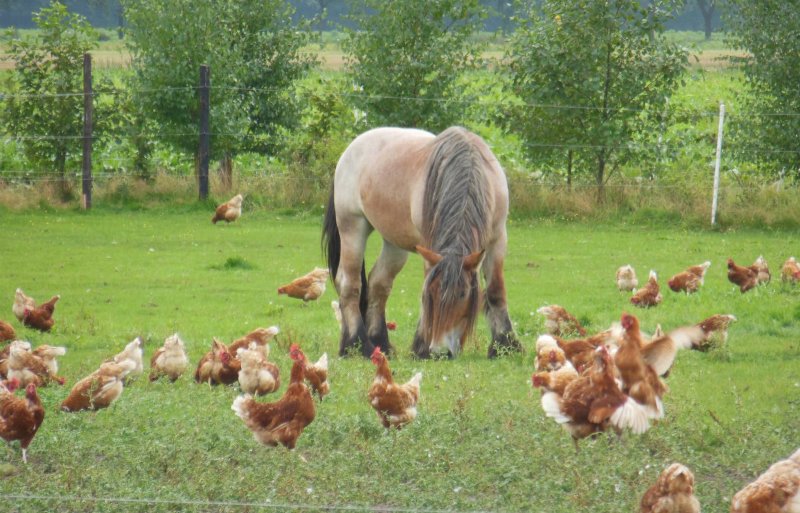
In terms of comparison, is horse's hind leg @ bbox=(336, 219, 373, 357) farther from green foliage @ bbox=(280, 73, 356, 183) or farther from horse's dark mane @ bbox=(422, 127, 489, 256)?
green foliage @ bbox=(280, 73, 356, 183)

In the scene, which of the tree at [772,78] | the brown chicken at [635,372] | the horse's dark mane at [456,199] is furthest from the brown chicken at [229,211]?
the brown chicken at [635,372]

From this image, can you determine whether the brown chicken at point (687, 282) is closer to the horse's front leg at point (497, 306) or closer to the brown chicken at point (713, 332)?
the brown chicken at point (713, 332)

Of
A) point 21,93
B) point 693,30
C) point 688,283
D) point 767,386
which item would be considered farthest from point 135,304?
point 693,30

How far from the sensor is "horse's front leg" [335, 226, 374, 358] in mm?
10875

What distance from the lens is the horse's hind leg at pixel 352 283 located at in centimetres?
1087

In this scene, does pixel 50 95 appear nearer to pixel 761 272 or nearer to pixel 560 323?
pixel 761 272

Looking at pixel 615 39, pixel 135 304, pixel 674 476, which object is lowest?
pixel 135 304

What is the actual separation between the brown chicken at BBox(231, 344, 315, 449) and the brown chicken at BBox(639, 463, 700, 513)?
2.47 metres

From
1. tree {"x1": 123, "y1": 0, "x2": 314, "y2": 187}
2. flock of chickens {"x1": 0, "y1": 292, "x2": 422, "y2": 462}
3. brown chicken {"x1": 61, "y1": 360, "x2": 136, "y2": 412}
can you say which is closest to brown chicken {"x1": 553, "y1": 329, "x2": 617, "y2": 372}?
flock of chickens {"x1": 0, "y1": 292, "x2": 422, "y2": 462}

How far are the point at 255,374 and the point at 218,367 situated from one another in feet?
2.01

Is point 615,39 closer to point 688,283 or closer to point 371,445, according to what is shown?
point 688,283

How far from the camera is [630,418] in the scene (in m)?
7.12

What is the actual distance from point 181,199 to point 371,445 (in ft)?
50.9

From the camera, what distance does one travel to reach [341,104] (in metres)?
23.6
